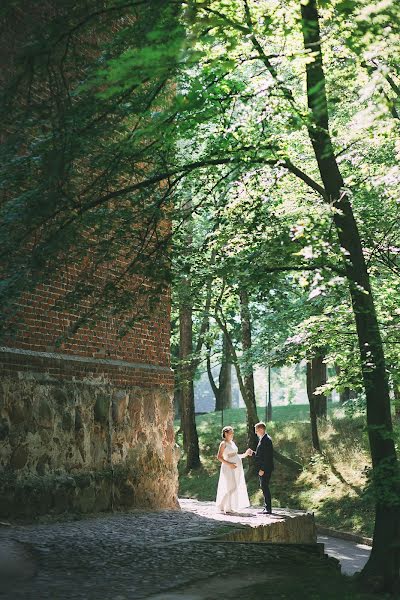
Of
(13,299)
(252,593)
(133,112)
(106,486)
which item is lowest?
(252,593)

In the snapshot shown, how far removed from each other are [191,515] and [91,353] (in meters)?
3.39

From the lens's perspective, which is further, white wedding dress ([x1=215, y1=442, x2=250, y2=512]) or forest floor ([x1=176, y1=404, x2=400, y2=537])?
forest floor ([x1=176, y1=404, x2=400, y2=537])

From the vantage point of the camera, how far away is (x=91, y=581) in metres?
8.60

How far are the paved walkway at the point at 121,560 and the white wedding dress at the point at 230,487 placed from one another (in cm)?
332

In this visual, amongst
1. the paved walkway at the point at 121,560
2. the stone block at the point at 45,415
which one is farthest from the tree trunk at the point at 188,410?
the paved walkway at the point at 121,560

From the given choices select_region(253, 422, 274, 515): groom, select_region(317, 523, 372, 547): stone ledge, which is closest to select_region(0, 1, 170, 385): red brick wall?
select_region(253, 422, 274, 515): groom

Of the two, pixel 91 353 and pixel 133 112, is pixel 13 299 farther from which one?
pixel 91 353

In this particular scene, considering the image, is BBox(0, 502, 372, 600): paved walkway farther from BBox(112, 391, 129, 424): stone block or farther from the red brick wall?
the red brick wall

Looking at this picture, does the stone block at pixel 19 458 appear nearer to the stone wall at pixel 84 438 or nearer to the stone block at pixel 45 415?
the stone wall at pixel 84 438

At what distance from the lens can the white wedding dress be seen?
1694 centimetres

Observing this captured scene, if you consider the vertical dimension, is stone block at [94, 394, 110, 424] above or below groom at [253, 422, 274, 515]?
above

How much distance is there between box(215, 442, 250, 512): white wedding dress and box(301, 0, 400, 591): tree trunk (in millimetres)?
6554

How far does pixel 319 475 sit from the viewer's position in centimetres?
2588

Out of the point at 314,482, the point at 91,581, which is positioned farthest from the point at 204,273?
the point at 314,482
